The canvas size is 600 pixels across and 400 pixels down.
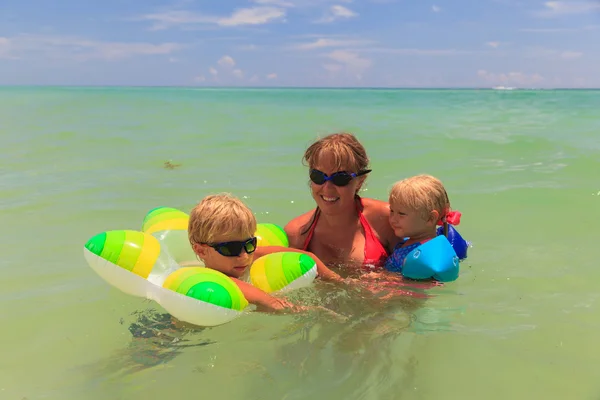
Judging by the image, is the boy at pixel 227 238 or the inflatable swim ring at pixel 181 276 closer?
the inflatable swim ring at pixel 181 276

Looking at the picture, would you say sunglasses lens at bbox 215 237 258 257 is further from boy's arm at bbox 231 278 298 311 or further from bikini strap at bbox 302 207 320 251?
bikini strap at bbox 302 207 320 251

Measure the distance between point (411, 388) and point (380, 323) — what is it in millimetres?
623

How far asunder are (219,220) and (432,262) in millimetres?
1320

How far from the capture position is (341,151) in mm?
3438

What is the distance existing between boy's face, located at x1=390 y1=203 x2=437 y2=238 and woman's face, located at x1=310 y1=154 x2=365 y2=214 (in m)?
0.29

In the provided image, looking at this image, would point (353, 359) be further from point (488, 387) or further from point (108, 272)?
point (108, 272)

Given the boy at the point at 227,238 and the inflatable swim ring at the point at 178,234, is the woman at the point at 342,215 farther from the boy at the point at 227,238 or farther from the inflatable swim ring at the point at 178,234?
the boy at the point at 227,238

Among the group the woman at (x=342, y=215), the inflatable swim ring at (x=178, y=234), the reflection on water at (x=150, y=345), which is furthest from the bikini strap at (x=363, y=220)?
the reflection on water at (x=150, y=345)

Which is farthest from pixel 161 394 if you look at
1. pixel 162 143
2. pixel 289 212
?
pixel 162 143

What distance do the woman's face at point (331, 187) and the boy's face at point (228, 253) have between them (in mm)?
642

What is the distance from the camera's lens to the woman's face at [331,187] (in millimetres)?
3469

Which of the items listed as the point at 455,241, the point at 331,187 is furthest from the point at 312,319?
the point at 455,241

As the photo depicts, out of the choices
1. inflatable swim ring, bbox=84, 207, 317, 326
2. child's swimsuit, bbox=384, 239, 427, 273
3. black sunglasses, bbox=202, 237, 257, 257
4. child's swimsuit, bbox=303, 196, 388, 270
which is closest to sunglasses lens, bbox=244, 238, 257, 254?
black sunglasses, bbox=202, 237, 257, 257

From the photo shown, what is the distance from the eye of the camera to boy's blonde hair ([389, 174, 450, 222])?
344cm
